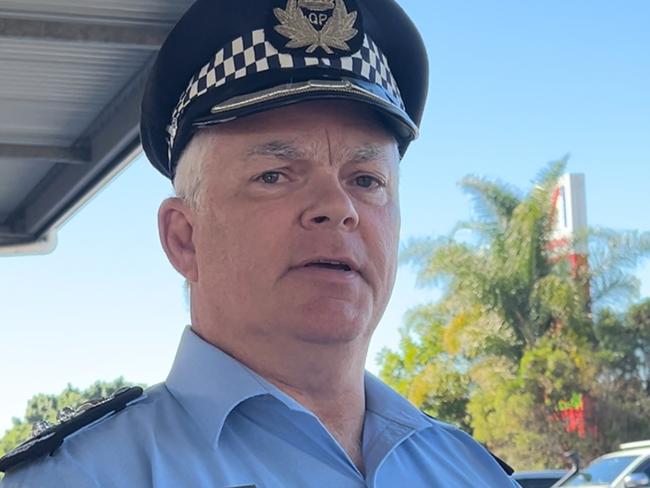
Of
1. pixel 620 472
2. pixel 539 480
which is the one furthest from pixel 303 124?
→ pixel 620 472

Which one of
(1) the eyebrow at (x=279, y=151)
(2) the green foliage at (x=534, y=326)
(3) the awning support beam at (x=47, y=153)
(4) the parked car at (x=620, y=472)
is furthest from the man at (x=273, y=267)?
(2) the green foliage at (x=534, y=326)

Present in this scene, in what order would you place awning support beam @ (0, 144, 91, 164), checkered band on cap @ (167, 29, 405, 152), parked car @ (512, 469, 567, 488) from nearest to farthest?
checkered band on cap @ (167, 29, 405, 152)
awning support beam @ (0, 144, 91, 164)
parked car @ (512, 469, 567, 488)

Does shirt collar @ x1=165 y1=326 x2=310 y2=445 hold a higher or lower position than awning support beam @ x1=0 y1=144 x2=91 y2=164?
lower

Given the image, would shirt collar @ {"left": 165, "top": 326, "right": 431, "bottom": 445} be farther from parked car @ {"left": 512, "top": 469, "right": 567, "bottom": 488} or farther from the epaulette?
parked car @ {"left": 512, "top": 469, "right": 567, "bottom": 488}

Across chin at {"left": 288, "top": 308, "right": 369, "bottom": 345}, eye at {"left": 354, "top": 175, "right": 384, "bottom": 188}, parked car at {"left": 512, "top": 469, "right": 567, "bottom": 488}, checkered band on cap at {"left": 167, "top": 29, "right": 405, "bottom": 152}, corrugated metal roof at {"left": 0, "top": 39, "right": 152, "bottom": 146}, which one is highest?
corrugated metal roof at {"left": 0, "top": 39, "right": 152, "bottom": 146}

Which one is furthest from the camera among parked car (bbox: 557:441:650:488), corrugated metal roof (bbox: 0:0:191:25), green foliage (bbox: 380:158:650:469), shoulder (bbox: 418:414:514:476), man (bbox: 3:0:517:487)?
green foliage (bbox: 380:158:650:469)

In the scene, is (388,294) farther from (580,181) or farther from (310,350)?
(580,181)

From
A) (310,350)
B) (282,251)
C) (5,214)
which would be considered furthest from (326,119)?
(5,214)

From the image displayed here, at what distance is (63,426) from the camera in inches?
63.4

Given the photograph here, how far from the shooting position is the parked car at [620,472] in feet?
40.2

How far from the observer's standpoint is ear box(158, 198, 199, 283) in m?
1.81

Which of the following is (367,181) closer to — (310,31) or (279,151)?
(279,151)

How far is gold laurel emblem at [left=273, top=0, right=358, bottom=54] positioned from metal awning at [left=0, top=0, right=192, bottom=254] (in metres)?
2.37

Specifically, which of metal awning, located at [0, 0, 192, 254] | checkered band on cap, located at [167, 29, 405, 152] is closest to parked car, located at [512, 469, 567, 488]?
metal awning, located at [0, 0, 192, 254]
